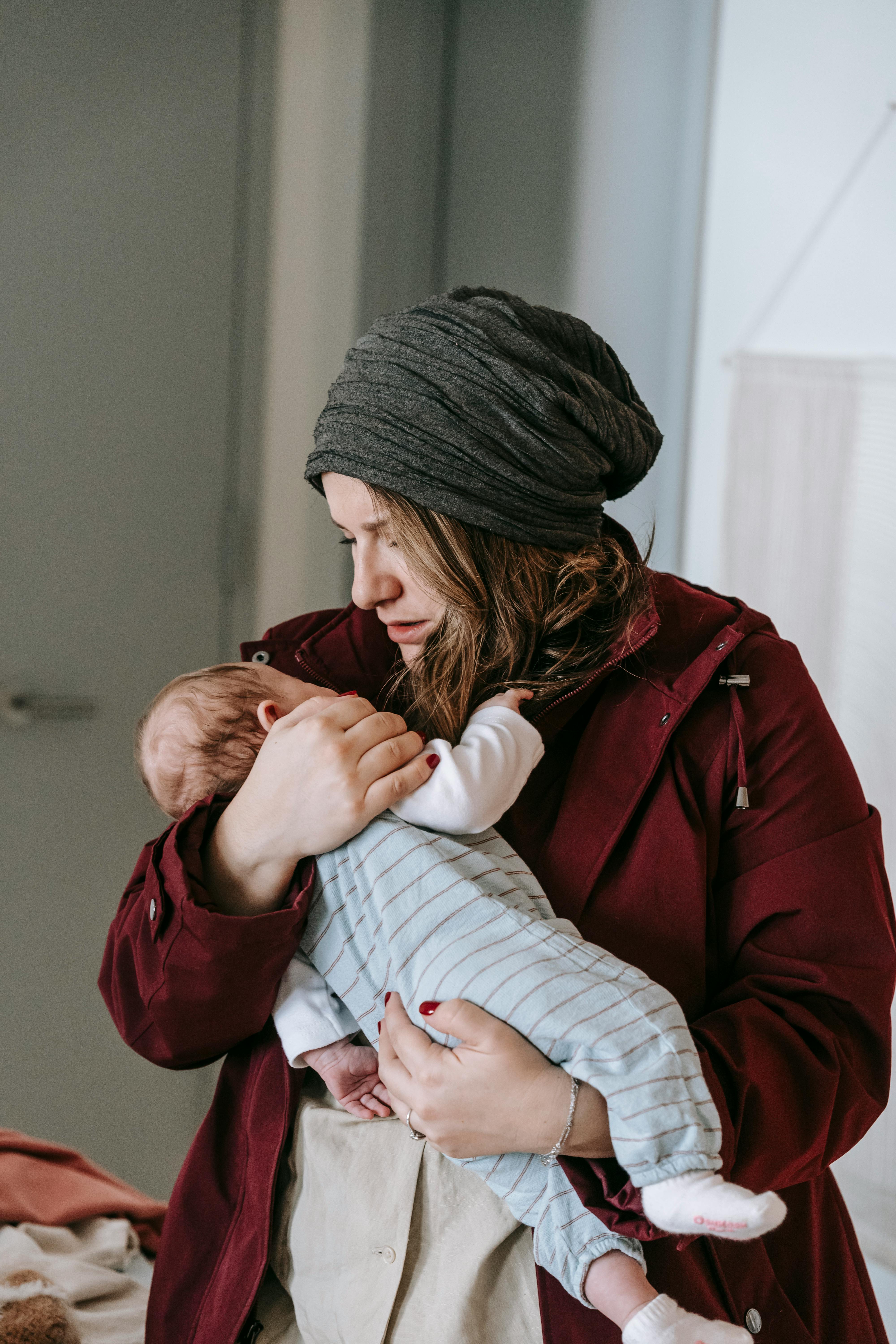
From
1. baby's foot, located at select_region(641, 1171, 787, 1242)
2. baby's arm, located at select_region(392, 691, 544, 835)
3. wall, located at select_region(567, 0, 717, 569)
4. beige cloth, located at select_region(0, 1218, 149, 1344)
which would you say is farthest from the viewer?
wall, located at select_region(567, 0, 717, 569)

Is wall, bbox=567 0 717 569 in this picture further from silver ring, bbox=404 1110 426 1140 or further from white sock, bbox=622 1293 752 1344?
white sock, bbox=622 1293 752 1344

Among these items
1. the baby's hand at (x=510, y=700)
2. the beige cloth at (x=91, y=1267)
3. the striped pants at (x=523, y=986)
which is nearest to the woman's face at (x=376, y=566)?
the baby's hand at (x=510, y=700)

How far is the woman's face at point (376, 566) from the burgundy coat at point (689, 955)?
7.8 inches

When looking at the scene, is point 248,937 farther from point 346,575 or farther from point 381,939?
point 346,575

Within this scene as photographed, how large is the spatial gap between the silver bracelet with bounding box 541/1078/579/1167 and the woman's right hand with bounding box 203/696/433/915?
32cm

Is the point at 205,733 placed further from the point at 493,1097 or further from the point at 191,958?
the point at 493,1097

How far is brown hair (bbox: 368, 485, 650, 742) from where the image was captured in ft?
3.95

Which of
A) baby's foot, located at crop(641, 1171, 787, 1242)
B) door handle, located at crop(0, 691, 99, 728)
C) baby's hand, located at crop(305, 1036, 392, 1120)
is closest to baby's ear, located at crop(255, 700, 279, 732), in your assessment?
baby's hand, located at crop(305, 1036, 392, 1120)

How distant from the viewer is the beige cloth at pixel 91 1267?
1.49 meters

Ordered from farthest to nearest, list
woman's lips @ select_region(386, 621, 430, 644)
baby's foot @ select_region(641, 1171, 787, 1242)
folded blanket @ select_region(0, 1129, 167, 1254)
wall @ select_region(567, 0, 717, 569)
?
wall @ select_region(567, 0, 717, 569), folded blanket @ select_region(0, 1129, 167, 1254), woman's lips @ select_region(386, 621, 430, 644), baby's foot @ select_region(641, 1171, 787, 1242)

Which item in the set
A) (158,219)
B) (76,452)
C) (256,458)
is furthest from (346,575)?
(158,219)

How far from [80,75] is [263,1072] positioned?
2295mm

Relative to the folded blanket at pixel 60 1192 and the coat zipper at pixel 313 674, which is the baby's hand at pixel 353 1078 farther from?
the folded blanket at pixel 60 1192

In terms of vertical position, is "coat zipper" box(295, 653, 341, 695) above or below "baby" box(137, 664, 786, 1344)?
above
